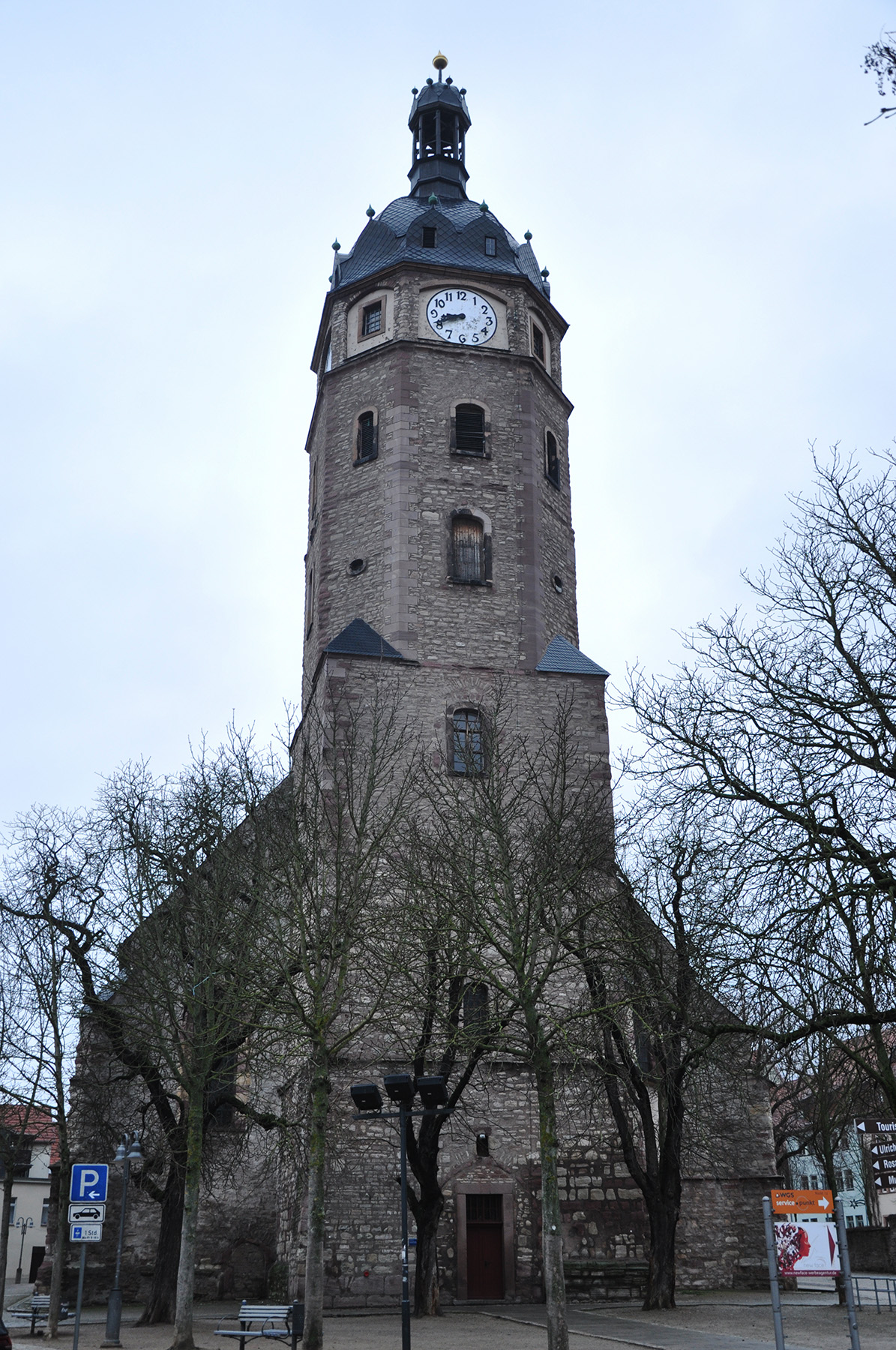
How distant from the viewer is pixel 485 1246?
2328cm

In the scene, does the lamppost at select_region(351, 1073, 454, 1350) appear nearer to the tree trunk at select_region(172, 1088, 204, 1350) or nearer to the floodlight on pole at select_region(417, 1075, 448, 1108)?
the floodlight on pole at select_region(417, 1075, 448, 1108)

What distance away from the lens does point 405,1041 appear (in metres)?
19.5

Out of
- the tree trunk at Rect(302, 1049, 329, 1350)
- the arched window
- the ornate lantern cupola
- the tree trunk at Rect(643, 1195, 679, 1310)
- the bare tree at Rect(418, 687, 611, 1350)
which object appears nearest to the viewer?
the bare tree at Rect(418, 687, 611, 1350)

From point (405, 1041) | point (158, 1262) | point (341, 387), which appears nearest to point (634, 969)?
point (405, 1041)

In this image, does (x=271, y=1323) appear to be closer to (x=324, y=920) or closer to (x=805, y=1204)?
(x=324, y=920)

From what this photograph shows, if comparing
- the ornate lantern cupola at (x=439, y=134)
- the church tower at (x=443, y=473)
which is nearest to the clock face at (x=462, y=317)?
the church tower at (x=443, y=473)

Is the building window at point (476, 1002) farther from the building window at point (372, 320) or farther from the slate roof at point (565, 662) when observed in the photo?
the building window at point (372, 320)

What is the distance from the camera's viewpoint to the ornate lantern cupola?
38344 millimetres

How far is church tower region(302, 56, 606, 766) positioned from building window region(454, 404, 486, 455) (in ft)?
0.13

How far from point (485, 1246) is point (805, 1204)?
44.6ft

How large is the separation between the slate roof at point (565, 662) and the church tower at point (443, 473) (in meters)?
0.05

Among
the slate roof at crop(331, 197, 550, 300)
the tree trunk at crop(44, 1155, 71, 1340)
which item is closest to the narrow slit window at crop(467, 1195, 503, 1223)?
the tree trunk at crop(44, 1155, 71, 1340)

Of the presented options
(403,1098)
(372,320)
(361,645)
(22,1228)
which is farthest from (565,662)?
(22,1228)

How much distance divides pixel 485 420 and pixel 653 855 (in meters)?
15.6
